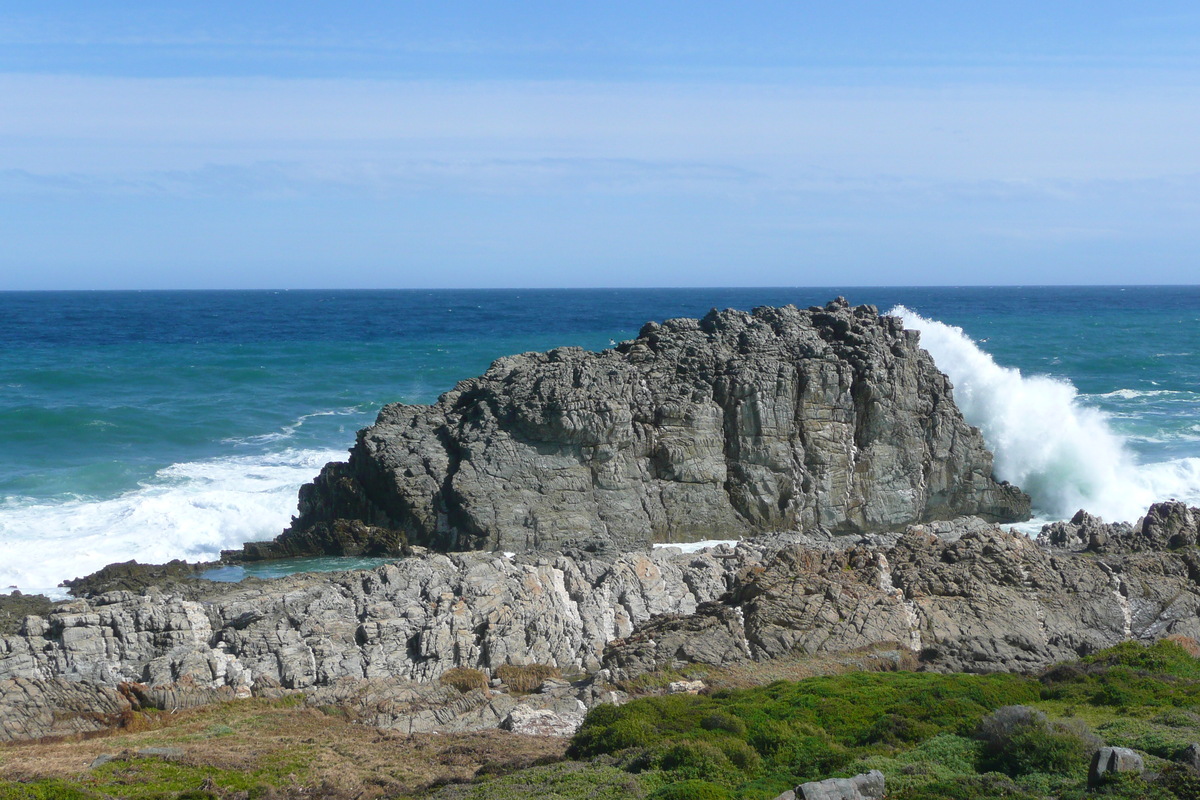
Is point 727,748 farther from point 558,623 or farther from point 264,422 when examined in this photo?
point 264,422

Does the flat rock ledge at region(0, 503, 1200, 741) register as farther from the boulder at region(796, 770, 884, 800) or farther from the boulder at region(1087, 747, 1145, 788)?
the boulder at region(1087, 747, 1145, 788)

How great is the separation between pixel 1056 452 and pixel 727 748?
28229 millimetres

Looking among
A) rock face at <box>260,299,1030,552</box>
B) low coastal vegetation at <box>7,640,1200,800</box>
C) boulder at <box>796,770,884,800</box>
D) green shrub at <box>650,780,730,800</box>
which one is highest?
rock face at <box>260,299,1030,552</box>

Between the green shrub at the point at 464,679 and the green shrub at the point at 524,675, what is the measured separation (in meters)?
0.48

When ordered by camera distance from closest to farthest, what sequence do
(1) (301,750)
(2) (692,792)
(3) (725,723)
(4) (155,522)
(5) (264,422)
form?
(2) (692,792) < (3) (725,723) < (1) (301,750) < (4) (155,522) < (5) (264,422)

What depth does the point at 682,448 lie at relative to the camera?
104ft

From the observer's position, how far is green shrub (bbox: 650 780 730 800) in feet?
46.6

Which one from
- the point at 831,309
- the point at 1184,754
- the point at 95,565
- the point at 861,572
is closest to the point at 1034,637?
the point at 861,572

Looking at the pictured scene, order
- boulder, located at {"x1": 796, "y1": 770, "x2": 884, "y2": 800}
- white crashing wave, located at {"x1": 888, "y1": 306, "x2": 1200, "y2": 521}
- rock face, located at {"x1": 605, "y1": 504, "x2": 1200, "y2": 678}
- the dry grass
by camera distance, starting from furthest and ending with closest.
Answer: white crashing wave, located at {"x1": 888, "y1": 306, "x2": 1200, "y2": 521}, rock face, located at {"x1": 605, "y1": 504, "x2": 1200, "y2": 678}, the dry grass, boulder, located at {"x1": 796, "y1": 770, "x2": 884, "y2": 800}

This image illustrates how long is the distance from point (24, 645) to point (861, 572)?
18433 millimetres

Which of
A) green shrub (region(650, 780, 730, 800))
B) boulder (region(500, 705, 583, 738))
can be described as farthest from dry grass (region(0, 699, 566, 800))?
green shrub (region(650, 780, 730, 800))

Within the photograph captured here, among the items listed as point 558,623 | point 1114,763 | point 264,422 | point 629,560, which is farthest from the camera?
point 264,422

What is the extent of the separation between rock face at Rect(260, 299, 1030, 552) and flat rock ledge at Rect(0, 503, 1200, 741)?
4090 millimetres

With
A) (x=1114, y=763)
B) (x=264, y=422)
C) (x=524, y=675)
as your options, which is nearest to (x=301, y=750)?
(x=524, y=675)
